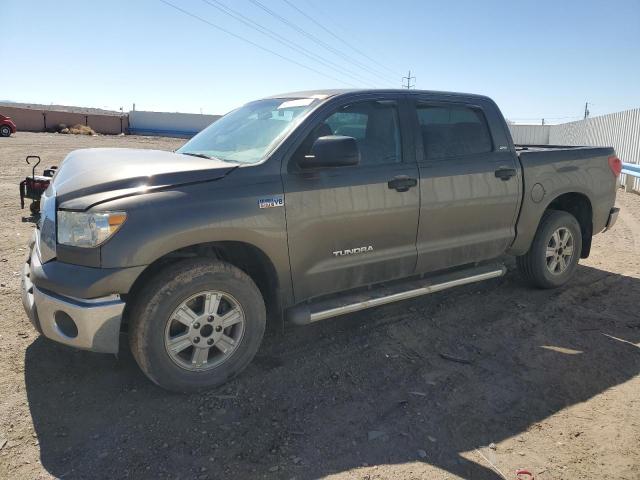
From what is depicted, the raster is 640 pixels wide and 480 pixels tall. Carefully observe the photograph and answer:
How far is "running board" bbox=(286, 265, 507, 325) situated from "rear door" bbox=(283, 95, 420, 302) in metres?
0.10

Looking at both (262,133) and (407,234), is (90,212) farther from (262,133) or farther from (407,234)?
(407,234)

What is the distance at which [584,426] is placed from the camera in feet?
10.2

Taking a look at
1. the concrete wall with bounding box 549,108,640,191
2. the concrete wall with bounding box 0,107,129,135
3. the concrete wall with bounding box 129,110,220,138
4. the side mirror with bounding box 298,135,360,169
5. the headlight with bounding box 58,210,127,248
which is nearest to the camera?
the headlight with bounding box 58,210,127,248

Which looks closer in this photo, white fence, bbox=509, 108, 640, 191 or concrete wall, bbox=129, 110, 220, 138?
white fence, bbox=509, 108, 640, 191

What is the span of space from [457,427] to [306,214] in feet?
5.49

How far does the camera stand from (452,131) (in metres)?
4.57

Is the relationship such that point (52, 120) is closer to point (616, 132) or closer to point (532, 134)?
point (532, 134)

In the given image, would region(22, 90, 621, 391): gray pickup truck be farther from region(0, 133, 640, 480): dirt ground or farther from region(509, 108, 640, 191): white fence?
region(509, 108, 640, 191): white fence

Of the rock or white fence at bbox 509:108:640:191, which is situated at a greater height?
white fence at bbox 509:108:640:191

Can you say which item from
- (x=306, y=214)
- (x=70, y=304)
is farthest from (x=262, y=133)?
(x=70, y=304)

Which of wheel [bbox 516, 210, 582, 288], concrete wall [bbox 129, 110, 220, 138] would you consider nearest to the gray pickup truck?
wheel [bbox 516, 210, 582, 288]

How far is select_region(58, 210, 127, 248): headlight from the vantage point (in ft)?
9.70

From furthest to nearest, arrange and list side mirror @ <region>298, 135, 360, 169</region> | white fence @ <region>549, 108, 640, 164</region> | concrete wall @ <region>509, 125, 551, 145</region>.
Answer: concrete wall @ <region>509, 125, 551, 145</region> → white fence @ <region>549, 108, 640, 164</region> → side mirror @ <region>298, 135, 360, 169</region>

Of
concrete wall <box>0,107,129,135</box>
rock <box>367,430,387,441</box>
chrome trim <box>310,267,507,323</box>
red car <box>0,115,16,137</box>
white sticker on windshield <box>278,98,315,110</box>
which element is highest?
concrete wall <box>0,107,129,135</box>
